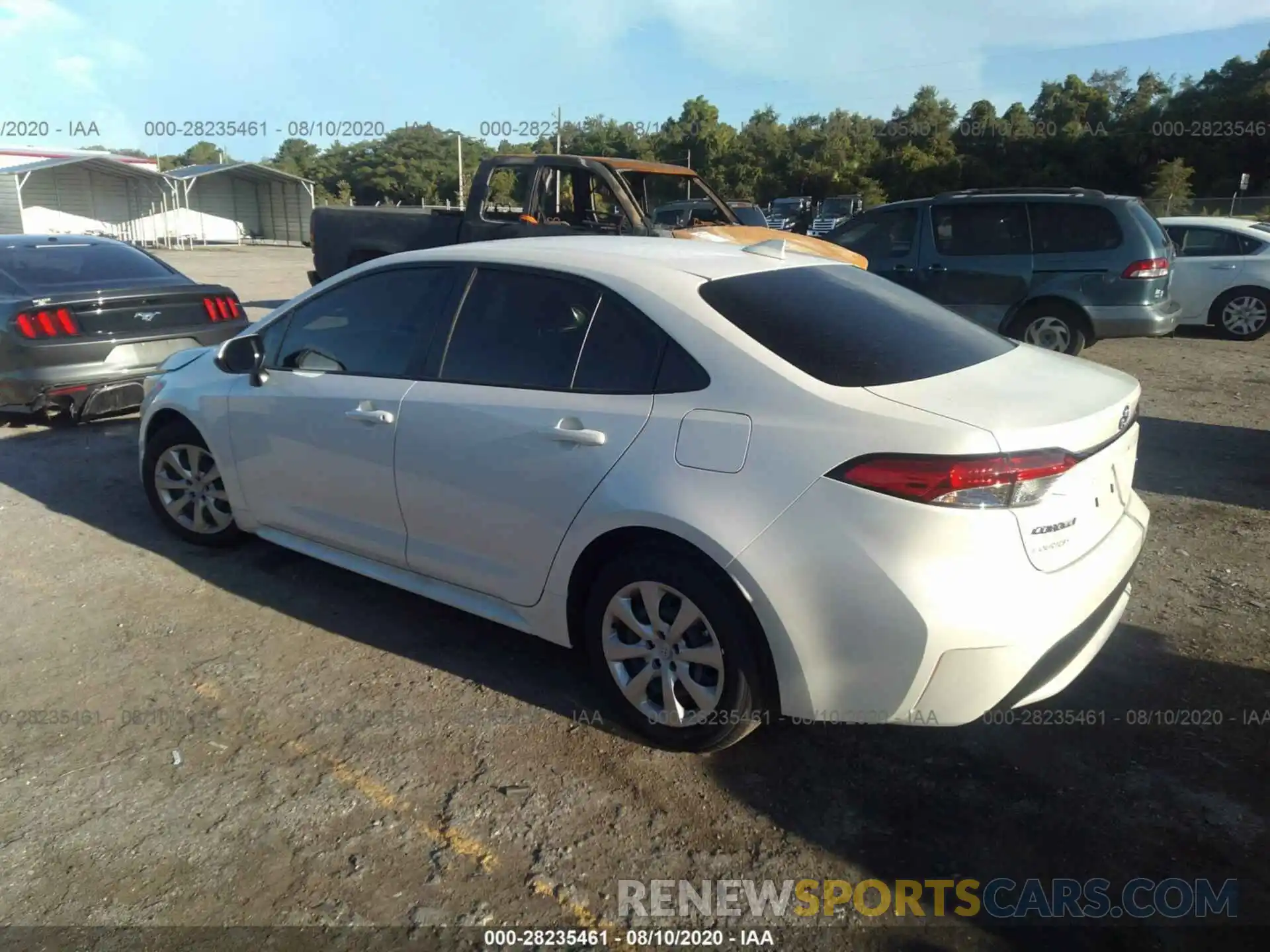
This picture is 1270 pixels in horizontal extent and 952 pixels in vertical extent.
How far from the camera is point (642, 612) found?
10.6 ft

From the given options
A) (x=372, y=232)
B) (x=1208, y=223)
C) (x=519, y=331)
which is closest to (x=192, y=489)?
(x=519, y=331)

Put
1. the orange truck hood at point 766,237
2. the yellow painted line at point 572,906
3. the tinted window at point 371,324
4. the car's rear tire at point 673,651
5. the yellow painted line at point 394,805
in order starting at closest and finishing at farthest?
the yellow painted line at point 572,906, the yellow painted line at point 394,805, the car's rear tire at point 673,651, the tinted window at point 371,324, the orange truck hood at point 766,237

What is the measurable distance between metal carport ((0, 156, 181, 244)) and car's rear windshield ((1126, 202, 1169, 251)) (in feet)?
116

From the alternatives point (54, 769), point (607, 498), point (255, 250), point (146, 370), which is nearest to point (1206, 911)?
point (607, 498)

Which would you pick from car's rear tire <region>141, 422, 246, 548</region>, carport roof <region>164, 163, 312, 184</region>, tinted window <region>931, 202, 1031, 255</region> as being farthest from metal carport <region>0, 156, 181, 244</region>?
car's rear tire <region>141, 422, 246, 548</region>

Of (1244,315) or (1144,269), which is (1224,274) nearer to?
(1244,315)

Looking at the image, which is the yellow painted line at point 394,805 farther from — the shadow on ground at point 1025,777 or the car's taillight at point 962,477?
the car's taillight at point 962,477

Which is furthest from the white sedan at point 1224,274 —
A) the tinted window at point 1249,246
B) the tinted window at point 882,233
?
the tinted window at point 882,233

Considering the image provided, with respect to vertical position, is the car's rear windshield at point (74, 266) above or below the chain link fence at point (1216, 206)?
below

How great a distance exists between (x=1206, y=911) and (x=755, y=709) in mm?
1306

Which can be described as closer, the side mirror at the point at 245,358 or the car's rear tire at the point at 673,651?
the car's rear tire at the point at 673,651

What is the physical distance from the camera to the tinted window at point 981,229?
9641mm

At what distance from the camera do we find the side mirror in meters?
4.43

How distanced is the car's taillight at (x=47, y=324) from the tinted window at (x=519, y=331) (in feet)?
14.6
